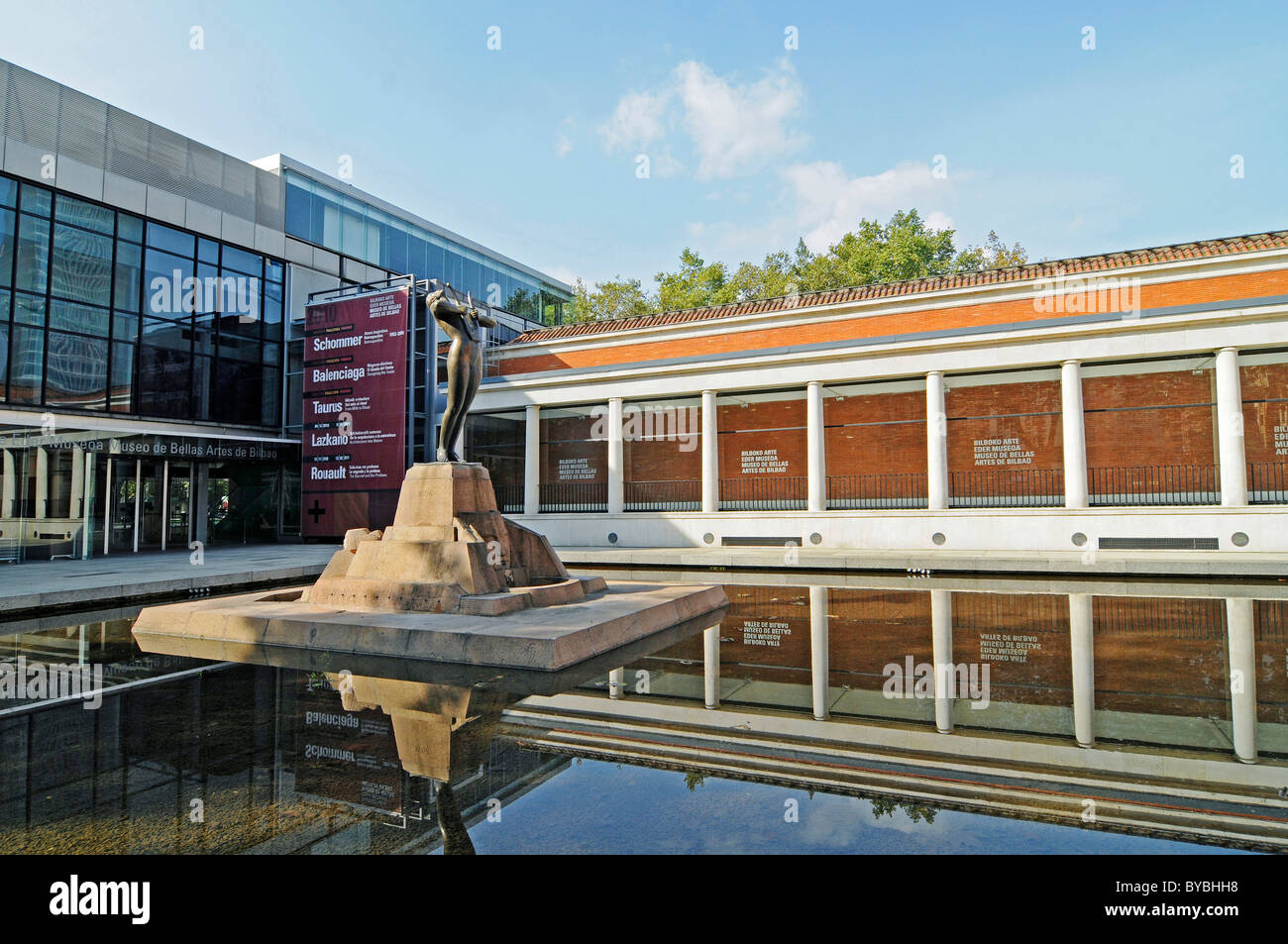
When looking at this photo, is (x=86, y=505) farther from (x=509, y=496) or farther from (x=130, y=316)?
(x=509, y=496)

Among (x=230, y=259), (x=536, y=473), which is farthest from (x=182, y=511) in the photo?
(x=536, y=473)

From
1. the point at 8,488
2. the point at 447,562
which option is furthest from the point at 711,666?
the point at 8,488

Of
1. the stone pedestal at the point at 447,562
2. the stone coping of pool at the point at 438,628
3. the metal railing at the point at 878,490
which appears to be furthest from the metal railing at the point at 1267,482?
the stone pedestal at the point at 447,562

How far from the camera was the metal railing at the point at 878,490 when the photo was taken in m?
21.9

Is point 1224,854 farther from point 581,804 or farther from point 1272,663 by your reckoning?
point 1272,663

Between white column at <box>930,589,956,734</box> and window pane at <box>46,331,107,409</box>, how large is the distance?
77.8 ft

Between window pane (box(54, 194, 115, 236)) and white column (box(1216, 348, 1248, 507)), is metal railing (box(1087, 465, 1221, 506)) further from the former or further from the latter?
window pane (box(54, 194, 115, 236))

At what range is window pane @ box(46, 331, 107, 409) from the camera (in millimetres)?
20297

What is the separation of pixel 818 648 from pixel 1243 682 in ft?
11.6

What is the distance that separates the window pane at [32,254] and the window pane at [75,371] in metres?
1.43

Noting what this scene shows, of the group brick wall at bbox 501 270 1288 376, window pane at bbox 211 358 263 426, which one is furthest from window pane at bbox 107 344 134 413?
brick wall at bbox 501 270 1288 376

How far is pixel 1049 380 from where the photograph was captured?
2048cm
